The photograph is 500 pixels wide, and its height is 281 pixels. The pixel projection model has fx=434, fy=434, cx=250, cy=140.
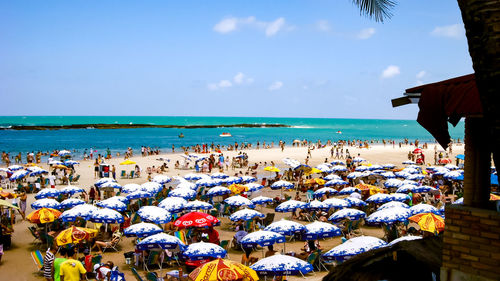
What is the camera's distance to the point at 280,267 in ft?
31.6

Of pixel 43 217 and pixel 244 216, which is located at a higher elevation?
pixel 43 217

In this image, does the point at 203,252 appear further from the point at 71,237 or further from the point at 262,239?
the point at 71,237

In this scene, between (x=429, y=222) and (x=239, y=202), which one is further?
(x=239, y=202)

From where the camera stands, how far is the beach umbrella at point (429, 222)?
Answer: 13000 millimetres

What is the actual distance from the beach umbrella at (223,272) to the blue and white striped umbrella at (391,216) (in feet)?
22.0

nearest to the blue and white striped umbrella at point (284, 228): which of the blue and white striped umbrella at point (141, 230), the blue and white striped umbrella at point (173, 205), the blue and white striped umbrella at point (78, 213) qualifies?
the blue and white striped umbrella at point (141, 230)

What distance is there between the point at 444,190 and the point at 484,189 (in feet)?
66.5

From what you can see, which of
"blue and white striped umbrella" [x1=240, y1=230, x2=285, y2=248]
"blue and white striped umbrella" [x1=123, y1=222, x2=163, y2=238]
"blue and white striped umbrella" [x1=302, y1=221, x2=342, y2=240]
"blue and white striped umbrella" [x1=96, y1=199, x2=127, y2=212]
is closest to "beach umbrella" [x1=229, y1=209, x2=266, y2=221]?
"blue and white striped umbrella" [x1=302, y1=221, x2=342, y2=240]

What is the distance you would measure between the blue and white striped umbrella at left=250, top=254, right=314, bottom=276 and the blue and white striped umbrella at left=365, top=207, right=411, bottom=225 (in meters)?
5.41

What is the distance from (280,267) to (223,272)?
1464 millimetres

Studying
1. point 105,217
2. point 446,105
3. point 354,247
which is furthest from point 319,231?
point 446,105

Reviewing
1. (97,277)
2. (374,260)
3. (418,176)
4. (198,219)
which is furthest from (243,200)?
(374,260)

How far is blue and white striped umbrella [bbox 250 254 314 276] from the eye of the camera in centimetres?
961

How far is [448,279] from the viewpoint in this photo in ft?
13.8
